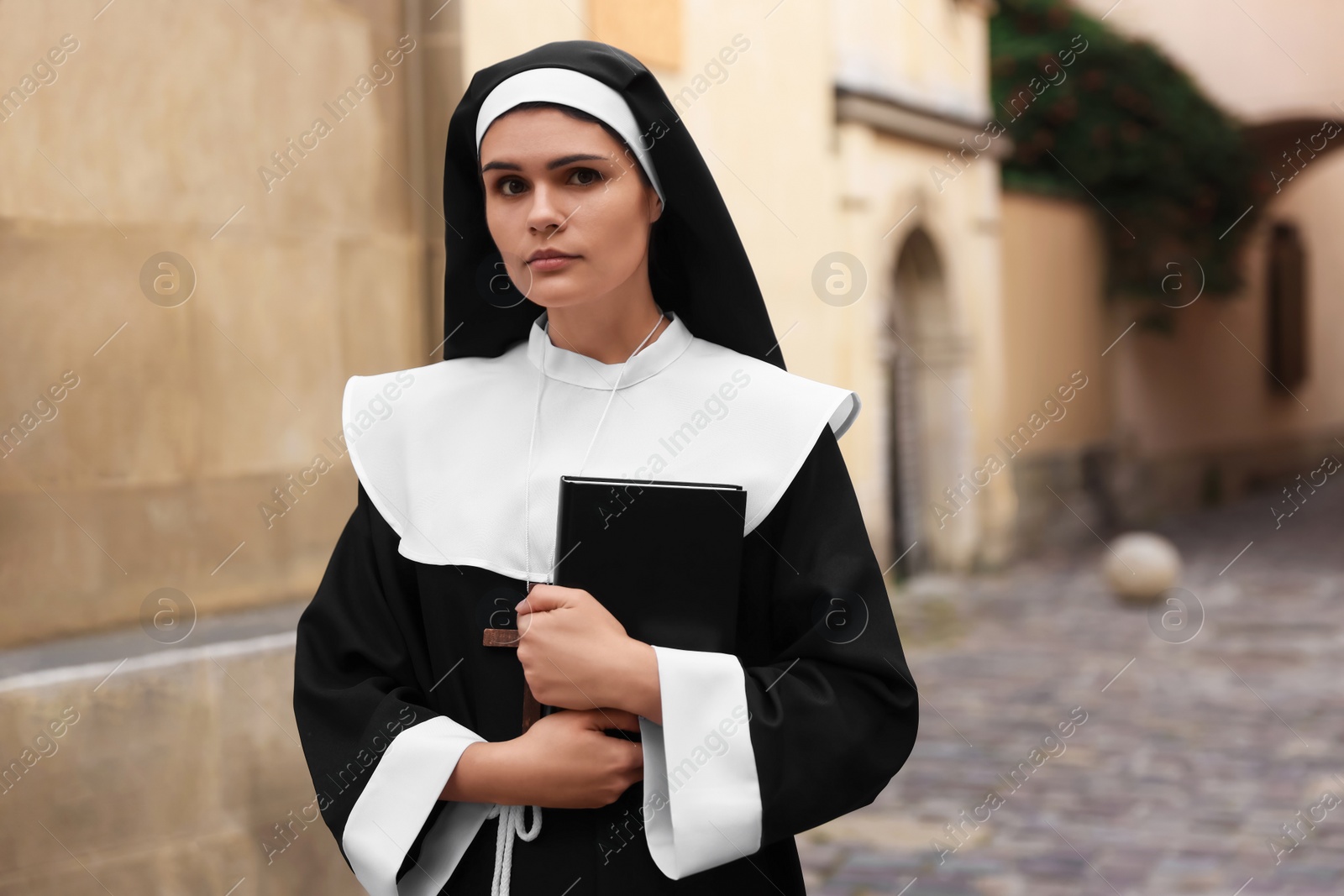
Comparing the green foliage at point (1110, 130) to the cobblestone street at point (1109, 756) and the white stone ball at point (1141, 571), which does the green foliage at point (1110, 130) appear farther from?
the cobblestone street at point (1109, 756)

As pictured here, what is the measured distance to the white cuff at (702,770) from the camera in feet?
5.50

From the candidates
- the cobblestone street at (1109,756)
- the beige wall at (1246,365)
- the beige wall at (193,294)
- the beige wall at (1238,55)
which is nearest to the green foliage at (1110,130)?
the beige wall at (1238,55)

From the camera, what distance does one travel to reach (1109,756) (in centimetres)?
612

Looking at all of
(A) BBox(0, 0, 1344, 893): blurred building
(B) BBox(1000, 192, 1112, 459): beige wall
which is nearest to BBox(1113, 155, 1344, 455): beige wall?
(B) BBox(1000, 192, 1112, 459): beige wall

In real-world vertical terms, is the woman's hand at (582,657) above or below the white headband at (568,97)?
below

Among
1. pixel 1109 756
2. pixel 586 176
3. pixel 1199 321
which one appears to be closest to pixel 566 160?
pixel 586 176

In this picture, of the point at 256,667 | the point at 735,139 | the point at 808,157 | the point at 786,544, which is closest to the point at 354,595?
the point at 786,544

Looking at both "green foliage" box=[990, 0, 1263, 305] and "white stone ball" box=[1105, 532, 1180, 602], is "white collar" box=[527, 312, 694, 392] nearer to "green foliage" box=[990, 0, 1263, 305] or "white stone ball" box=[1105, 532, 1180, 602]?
"white stone ball" box=[1105, 532, 1180, 602]

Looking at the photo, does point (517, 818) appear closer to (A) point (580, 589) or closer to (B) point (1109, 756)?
(A) point (580, 589)

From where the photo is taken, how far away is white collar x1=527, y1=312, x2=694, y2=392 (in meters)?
1.90

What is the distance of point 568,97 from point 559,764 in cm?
85

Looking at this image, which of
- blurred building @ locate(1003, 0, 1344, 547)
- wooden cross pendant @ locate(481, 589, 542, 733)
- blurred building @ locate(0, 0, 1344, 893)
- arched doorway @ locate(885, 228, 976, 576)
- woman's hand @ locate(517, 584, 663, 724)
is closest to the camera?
woman's hand @ locate(517, 584, 663, 724)

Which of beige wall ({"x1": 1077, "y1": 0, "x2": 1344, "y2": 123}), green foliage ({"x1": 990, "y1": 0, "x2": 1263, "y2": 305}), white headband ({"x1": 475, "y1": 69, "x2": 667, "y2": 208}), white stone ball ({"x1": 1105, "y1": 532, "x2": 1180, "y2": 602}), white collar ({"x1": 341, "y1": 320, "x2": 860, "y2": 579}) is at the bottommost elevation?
white stone ball ({"x1": 1105, "y1": 532, "x2": 1180, "y2": 602})

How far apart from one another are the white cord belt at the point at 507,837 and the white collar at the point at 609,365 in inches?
23.2
